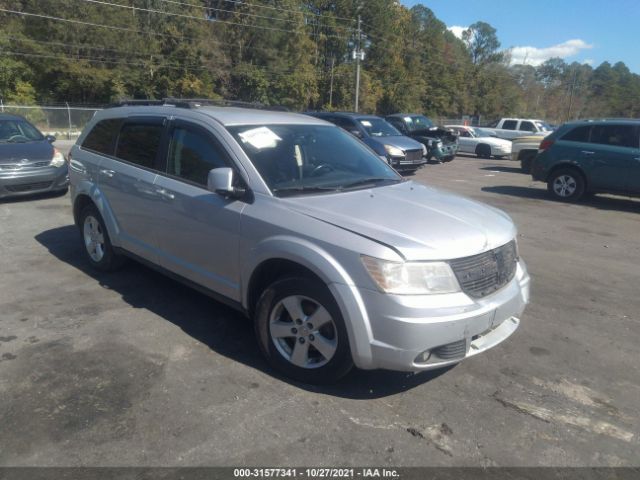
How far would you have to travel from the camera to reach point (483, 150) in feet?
79.0

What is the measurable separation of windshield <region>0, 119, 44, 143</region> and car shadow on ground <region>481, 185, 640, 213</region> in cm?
1042

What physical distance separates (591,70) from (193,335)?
453 feet

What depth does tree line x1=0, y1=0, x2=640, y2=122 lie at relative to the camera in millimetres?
42031

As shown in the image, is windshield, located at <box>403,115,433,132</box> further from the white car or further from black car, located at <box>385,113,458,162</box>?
the white car

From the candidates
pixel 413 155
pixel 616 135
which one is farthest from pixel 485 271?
pixel 413 155

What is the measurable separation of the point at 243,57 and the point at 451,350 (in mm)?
53723

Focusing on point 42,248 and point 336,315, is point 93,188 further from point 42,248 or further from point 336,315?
point 336,315

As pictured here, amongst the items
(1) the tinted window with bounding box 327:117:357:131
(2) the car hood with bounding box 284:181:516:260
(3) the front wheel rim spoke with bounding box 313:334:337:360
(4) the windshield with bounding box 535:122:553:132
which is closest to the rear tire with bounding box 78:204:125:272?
(2) the car hood with bounding box 284:181:516:260

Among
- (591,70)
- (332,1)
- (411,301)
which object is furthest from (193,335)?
(591,70)

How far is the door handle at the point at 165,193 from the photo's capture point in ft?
14.2

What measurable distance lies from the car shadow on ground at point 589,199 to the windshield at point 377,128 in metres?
3.89

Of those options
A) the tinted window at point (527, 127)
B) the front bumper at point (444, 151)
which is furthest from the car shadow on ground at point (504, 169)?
the tinted window at point (527, 127)

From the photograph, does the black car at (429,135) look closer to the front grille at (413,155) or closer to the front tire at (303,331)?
the front grille at (413,155)

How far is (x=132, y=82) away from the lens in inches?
1784
